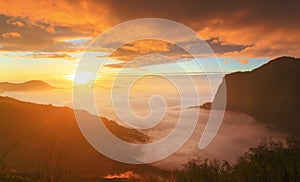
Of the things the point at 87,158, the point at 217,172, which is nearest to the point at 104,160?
the point at 87,158

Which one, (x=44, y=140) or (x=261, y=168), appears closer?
(x=261, y=168)

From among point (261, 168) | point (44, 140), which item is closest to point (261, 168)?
point (261, 168)

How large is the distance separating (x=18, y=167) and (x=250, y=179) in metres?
97.2

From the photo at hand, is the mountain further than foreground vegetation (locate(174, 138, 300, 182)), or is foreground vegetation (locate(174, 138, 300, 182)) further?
the mountain

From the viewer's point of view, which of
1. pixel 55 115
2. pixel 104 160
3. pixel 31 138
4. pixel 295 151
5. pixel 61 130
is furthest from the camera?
pixel 55 115

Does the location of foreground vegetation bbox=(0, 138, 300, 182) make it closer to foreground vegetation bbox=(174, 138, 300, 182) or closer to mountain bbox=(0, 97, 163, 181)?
foreground vegetation bbox=(174, 138, 300, 182)

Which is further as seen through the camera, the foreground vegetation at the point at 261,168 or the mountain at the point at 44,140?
the mountain at the point at 44,140

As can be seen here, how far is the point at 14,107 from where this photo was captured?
598ft

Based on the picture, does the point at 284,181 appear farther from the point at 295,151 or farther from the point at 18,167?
the point at 18,167

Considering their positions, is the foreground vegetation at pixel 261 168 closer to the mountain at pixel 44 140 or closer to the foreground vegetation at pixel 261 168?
the foreground vegetation at pixel 261 168

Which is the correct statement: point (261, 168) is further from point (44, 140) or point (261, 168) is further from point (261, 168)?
point (44, 140)

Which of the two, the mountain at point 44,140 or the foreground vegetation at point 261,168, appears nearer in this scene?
the foreground vegetation at point 261,168

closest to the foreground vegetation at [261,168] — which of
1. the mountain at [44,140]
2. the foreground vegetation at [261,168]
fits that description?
the foreground vegetation at [261,168]

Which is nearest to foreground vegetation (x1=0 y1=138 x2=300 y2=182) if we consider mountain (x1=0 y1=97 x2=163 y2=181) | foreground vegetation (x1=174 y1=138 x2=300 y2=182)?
foreground vegetation (x1=174 y1=138 x2=300 y2=182)
